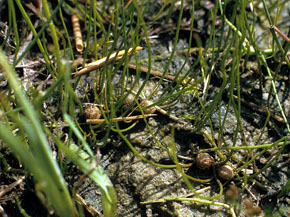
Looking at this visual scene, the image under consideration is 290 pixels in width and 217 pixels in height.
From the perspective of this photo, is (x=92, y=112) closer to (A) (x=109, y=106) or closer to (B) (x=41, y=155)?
(A) (x=109, y=106)

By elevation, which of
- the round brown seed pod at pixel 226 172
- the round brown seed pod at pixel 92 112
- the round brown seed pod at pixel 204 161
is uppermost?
the round brown seed pod at pixel 92 112

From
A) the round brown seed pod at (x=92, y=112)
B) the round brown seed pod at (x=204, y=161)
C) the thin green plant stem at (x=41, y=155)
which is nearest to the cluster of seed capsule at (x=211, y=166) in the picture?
the round brown seed pod at (x=204, y=161)

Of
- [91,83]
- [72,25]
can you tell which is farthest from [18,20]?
[91,83]

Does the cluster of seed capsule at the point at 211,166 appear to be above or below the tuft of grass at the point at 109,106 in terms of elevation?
below

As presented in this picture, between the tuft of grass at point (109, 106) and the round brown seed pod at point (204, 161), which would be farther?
the round brown seed pod at point (204, 161)

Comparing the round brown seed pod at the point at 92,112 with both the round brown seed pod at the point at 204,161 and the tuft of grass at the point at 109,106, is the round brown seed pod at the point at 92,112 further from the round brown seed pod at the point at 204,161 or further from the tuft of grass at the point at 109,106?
the round brown seed pod at the point at 204,161

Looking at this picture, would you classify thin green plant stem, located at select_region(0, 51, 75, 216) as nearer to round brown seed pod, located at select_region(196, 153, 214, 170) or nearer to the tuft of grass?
the tuft of grass

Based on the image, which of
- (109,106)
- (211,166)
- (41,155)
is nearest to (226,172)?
(211,166)

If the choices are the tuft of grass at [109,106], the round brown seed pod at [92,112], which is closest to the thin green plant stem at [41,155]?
the tuft of grass at [109,106]

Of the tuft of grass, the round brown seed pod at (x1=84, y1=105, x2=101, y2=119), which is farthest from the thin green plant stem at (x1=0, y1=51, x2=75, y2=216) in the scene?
the round brown seed pod at (x1=84, y1=105, x2=101, y2=119)
